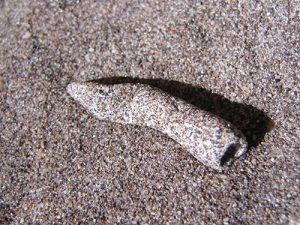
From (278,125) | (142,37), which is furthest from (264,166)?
(142,37)

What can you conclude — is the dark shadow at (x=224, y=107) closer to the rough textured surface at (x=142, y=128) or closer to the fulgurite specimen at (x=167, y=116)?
the rough textured surface at (x=142, y=128)

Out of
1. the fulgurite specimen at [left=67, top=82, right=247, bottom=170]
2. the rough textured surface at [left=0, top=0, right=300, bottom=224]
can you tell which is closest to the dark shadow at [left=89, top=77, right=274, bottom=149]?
the rough textured surface at [left=0, top=0, right=300, bottom=224]

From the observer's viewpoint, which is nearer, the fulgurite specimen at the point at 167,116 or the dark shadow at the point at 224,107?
the fulgurite specimen at the point at 167,116

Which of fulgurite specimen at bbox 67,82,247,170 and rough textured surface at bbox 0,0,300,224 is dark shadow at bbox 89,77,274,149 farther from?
fulgurite specimen at bbox 67,82,247,170

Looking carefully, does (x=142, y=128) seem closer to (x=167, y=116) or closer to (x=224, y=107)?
(x=167, y=116)

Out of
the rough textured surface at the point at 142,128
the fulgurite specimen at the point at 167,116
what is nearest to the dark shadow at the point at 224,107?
the rough textured surface at the point at 142,128
